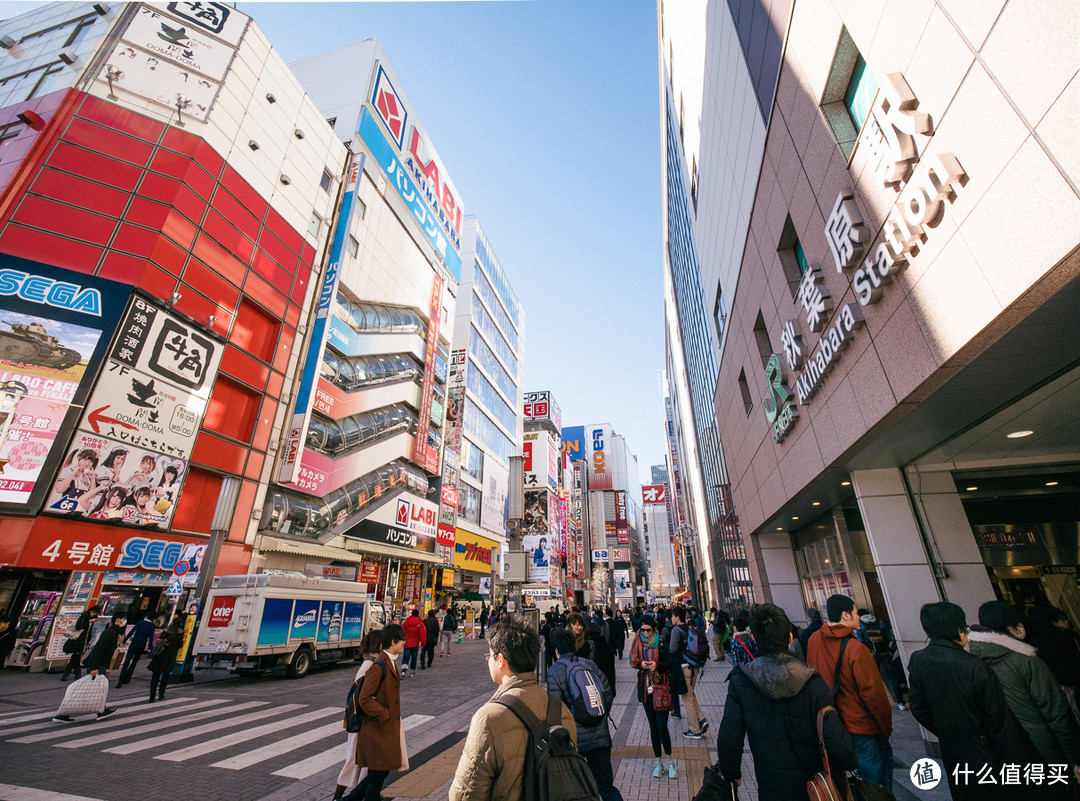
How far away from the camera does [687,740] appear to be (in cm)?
773

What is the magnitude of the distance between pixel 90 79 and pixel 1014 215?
29713 mm

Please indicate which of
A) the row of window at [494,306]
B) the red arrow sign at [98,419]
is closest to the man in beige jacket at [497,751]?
the red arrow sign at [98,419]

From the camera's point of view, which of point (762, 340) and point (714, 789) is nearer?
point (714, 789)

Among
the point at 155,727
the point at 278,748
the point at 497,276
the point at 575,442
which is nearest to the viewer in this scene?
the point at 278,748

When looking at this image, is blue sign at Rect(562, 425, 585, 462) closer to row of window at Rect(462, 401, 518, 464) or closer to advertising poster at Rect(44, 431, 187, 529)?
row of window at Rect(462, 401, 518, 464)

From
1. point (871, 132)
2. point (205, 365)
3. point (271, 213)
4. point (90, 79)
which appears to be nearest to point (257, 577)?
point (205, 365)

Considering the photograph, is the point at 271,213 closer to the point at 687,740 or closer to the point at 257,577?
the point at 257,577

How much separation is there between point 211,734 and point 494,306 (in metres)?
54.1

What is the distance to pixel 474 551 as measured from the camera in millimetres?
44812

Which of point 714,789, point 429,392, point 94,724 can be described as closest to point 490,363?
point 429,392

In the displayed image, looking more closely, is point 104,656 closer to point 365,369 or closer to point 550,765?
point 550,765

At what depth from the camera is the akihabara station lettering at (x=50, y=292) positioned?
617 inches

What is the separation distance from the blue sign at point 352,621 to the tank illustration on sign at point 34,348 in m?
12.1

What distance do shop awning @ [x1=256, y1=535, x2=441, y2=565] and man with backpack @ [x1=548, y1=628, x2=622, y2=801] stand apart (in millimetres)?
22138
